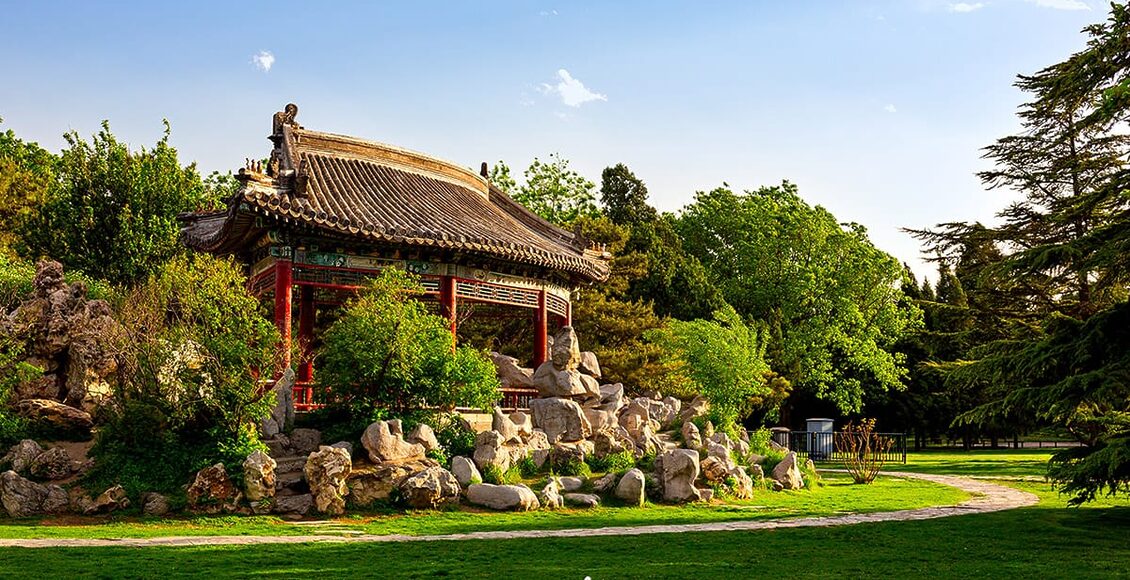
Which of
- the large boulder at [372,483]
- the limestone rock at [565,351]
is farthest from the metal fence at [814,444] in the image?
the large boulder at [372,483]

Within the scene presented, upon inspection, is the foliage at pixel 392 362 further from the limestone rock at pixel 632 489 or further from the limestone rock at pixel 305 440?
the limestone rock at pixel 632 489

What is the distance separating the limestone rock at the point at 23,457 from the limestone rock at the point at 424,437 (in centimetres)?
551

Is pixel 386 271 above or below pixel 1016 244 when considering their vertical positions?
below

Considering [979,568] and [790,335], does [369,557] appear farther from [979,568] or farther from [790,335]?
[790,335]

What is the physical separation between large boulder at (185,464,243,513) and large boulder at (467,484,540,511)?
3455 millimetres

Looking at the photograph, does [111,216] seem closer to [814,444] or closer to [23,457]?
[23,457]

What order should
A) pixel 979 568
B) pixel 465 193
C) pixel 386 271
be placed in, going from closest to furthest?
pixel 979 568 → pixel 386 271 → pixel 465 193

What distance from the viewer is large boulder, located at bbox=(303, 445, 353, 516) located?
13727 millimetres

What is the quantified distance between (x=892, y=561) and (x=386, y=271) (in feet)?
32.1

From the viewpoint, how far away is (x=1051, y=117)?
968 inches

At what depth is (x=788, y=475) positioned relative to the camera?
19297 millimetres

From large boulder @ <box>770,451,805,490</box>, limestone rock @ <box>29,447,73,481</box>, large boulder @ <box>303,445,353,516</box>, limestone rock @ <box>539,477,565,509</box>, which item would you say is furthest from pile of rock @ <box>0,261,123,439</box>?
large boulder @ <box>770,451,805,490</box>

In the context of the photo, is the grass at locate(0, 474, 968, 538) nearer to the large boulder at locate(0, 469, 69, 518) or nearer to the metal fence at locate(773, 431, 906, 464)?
the large boulder at locate(0, 469, 69, 518)

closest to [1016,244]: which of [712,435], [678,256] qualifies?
[712,435]
